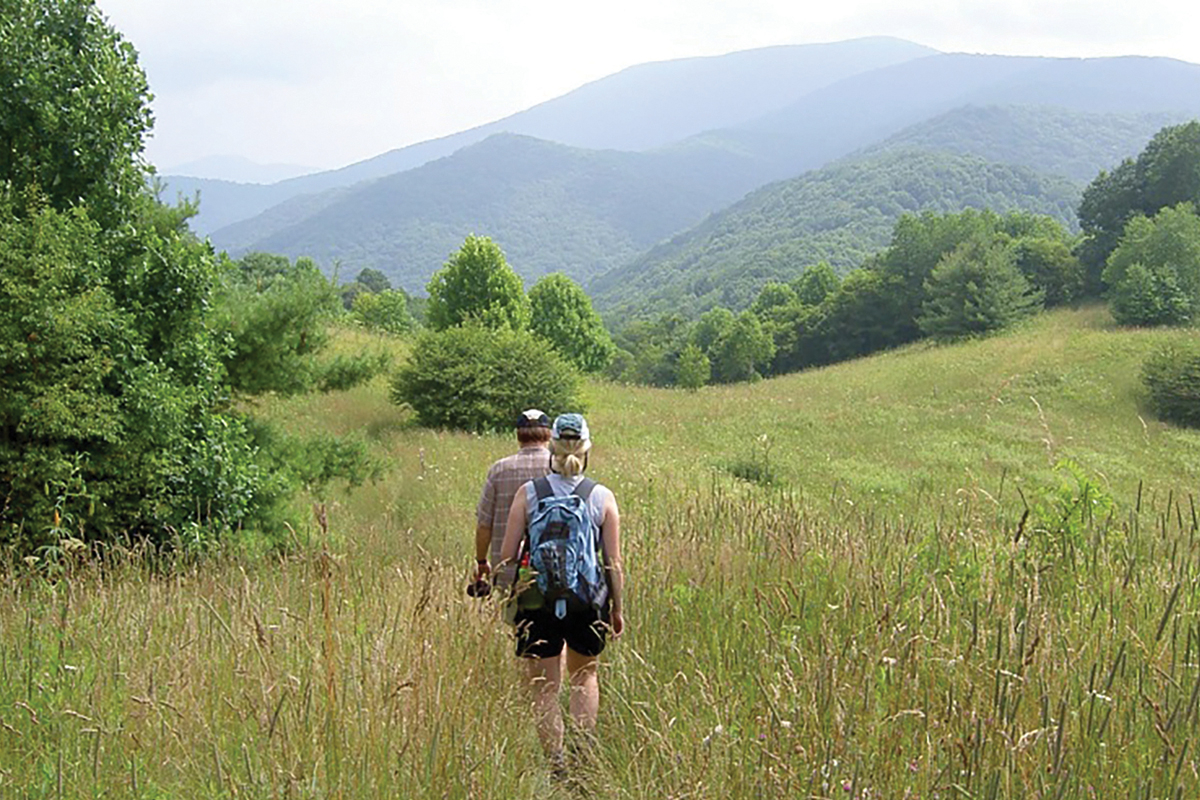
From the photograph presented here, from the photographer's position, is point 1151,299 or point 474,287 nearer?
point 474,287

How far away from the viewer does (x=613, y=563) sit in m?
3.79

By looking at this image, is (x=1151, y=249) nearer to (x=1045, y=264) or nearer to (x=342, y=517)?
(x=1045, y=264)

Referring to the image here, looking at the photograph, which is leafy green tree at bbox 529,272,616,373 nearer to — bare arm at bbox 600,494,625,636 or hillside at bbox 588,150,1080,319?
bare arm at bbox 600,494,625,636

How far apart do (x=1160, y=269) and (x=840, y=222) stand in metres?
134

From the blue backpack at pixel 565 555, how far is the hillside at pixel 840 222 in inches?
5065

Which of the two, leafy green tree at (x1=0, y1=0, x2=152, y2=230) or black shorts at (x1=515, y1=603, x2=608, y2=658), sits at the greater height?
leafy green tree at (x1=0, y1=0, x2=152, y2=230)

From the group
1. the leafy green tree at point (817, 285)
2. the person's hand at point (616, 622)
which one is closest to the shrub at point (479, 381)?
the person's hand at point (616, 622)

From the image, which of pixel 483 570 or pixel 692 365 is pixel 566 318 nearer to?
pixel 692 365

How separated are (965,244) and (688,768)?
55371 mm

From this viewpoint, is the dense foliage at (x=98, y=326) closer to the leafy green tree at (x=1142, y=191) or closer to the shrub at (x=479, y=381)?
the shrub at (x=479, y=381)

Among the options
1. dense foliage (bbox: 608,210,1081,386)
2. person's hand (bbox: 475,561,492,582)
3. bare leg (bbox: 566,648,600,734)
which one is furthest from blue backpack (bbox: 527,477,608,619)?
dense foliage (bbox: 608,210,1081,386)

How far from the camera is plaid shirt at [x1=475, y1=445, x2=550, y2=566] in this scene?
465 centimetres

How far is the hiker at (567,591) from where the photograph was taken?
142 inches

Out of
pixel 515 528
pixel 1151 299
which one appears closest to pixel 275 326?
pixel 515 528
